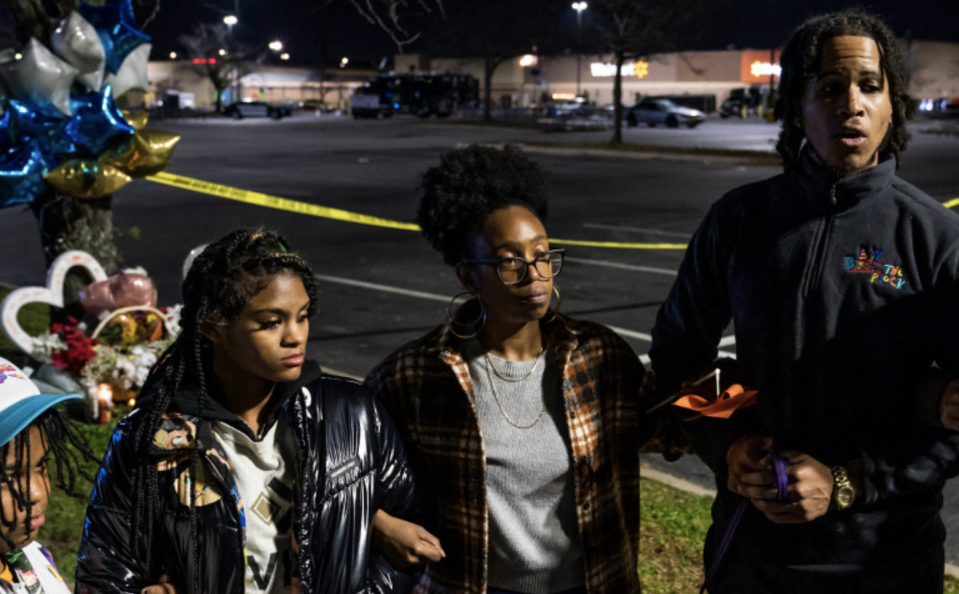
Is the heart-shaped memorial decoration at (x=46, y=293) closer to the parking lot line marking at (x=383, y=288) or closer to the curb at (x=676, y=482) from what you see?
the parking lot line marking at (x=383, y=288)

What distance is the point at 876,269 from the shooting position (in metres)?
2.22

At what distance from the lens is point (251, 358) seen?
2340 millimetres

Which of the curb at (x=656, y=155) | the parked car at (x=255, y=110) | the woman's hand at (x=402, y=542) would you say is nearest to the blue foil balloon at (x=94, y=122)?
the woman's hand at (x=402, y=542)

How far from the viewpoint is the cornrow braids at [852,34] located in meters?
2.37

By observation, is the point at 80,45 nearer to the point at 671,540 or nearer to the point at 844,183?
the point at 671,540

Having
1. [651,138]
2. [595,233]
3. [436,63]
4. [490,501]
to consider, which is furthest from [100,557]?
[436,63]

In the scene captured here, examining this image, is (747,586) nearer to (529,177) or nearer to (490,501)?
(490,501)

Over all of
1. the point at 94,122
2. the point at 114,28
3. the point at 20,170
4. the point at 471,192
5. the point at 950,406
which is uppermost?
the point at 114,28

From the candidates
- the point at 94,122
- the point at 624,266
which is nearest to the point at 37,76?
the point at 94,122

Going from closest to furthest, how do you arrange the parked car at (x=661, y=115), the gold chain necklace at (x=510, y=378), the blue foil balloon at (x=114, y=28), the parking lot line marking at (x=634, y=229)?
the gold chain necklace at (x=510, y=378) → the blue foil balloon at (x=114, y=28) → the parking lot line marking at (x=634, y=229) → the parked car at (x=661, y=115)

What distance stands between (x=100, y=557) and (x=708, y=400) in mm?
1374

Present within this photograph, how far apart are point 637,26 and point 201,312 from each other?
35.2m

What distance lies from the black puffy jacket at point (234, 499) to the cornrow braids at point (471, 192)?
0.53m

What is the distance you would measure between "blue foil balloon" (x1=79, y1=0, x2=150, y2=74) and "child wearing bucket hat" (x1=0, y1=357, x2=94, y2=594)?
208 inches
